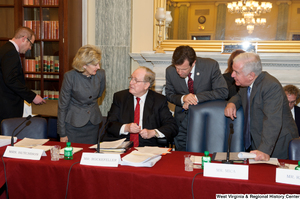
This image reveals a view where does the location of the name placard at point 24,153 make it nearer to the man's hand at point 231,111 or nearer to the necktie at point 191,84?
the man's hand at point 231,111

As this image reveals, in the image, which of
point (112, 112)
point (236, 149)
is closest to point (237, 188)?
point (236, 149)

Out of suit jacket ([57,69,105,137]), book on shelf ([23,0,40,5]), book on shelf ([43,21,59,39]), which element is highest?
book on shelf ([23,0,40,5])

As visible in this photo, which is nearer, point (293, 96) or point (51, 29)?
point (293, 96)

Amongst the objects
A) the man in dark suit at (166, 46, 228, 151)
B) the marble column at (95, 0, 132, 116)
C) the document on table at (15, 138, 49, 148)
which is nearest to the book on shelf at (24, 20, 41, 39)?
the marble column at (95, 0, 132, 116)

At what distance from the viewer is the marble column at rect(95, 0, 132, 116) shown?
482cm

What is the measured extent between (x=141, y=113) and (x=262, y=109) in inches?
44.3

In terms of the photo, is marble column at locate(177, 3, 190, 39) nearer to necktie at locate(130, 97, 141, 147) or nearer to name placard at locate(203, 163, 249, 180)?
necktie at locate(130, 97, 141, 147)

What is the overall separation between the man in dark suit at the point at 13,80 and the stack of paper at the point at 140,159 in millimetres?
1937

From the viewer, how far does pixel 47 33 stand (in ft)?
15.5

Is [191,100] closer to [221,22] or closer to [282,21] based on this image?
[221,22]

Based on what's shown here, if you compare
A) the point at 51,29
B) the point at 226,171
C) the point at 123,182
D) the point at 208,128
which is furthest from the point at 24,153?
the point at 51,29

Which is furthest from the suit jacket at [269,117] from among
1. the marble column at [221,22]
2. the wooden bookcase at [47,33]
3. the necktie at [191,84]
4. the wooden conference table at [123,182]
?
the wooden bookcase at [47,33]

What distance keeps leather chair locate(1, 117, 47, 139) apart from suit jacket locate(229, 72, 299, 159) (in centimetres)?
182

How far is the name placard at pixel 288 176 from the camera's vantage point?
160 centimetres
